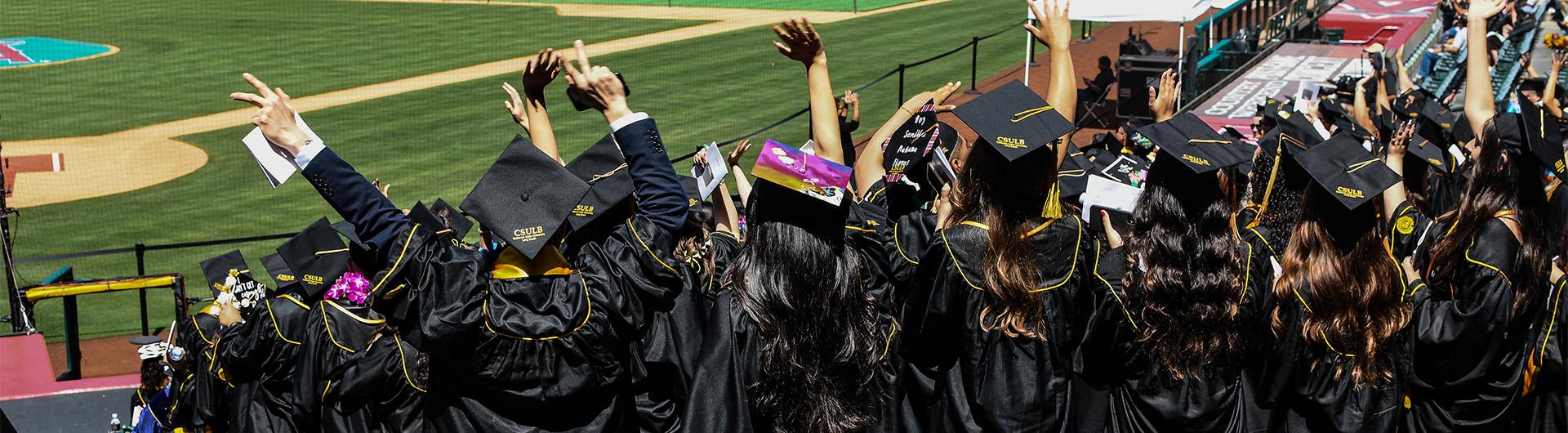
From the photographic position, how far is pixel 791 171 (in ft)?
10.9

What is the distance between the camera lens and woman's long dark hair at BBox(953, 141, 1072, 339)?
11.7 feet

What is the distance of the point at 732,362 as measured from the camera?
367 centimetres

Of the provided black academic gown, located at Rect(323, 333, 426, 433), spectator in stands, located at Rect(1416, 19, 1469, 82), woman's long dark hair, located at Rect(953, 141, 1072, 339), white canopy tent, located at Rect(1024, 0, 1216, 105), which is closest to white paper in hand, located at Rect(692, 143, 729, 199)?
woman's long dark hair, located at Rect(953, 141, 1072, 339)

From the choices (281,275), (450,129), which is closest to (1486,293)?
(281,275)

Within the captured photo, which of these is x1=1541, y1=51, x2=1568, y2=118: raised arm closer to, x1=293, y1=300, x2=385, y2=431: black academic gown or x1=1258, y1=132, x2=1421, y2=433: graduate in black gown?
x1=1258, y1=132, x2=1421, y2=433: graduate in black gown

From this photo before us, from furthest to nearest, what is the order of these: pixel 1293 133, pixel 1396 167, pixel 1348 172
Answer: pixel 1293 133, pixel 1396 167, pixel 1348 172

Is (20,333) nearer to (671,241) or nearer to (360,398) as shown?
(360,398)

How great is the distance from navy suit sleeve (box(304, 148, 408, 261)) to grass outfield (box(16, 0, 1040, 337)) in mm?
8209

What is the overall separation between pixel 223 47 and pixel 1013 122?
27906 millimetres

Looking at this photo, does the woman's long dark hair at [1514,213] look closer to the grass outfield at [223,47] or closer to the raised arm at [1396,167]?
the raised arm at [1396,167]

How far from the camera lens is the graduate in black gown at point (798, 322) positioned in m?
3.46

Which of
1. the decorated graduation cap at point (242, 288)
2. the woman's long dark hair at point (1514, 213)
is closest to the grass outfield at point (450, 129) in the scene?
the decorated graduation cap at point (242, 288)

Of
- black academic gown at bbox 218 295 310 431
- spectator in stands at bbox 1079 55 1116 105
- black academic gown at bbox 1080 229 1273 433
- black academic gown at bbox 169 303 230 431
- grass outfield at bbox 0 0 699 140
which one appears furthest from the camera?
grass outfield at bbox 0 0 699 140

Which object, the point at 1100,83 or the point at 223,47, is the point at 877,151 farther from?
the point at 223,47
